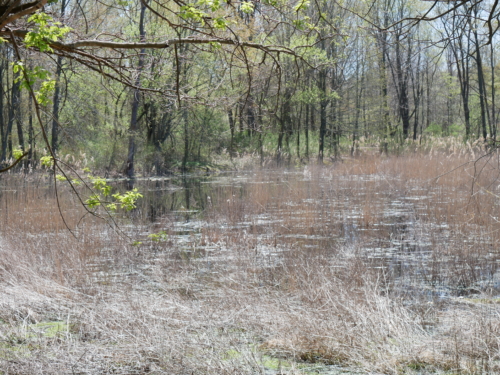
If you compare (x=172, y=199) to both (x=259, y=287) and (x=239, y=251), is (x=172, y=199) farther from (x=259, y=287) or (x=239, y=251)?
(x=259, y=287)

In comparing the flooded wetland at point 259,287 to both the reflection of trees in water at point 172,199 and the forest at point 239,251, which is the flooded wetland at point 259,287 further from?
the reflection of trees in water at point 172,199

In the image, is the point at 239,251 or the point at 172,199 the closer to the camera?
the point at 239,251

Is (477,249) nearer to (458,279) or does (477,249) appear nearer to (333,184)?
(458,279)

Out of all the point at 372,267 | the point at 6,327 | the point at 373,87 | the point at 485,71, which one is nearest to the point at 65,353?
the point at 6,327

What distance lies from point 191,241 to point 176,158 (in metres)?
16.7

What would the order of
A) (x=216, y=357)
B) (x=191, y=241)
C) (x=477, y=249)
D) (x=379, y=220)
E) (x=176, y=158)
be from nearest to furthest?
(x=216, y=357)
(x=477, y=249)
(x=191, y=241)
(x=379, y=220)
(x=176, y=158)

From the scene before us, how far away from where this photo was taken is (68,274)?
599 cm

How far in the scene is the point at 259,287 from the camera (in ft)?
17.3

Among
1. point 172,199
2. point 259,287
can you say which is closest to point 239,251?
point 259,287

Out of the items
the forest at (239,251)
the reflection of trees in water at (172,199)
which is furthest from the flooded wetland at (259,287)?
the reflection of trees in water at (172,199)

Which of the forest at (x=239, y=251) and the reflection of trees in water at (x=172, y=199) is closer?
the forest at (x=239, y=251)

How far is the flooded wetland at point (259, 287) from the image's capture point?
332 centimetres

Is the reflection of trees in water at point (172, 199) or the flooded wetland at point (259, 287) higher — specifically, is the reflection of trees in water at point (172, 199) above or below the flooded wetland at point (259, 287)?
above

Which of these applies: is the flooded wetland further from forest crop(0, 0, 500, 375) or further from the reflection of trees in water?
the reflection of trees in water
